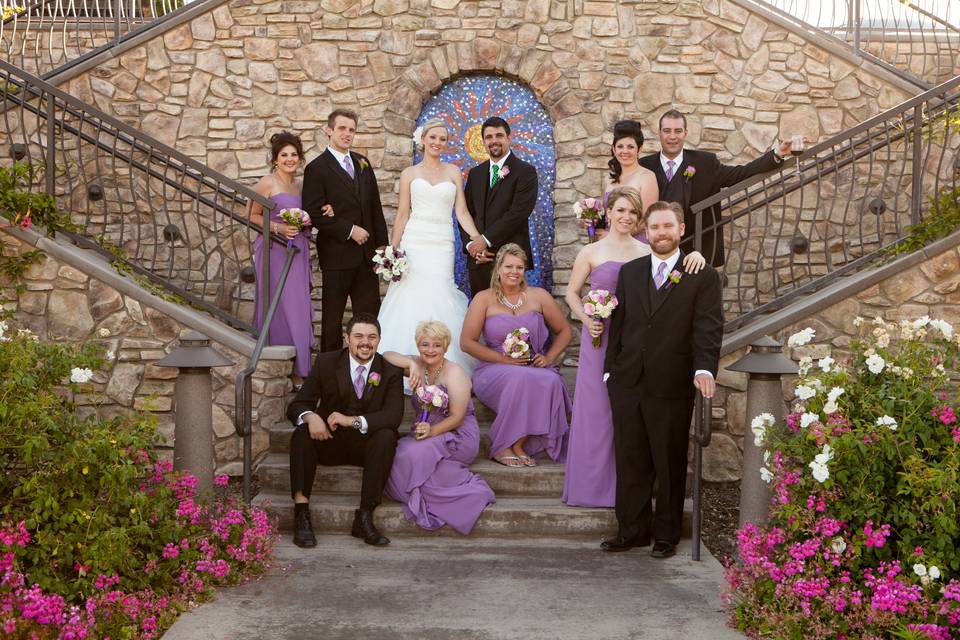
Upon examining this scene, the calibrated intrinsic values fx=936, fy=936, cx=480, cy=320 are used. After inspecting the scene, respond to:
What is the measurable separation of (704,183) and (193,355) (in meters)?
3.57

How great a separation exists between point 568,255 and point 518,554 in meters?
4.38

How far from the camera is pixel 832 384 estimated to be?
13.8 ft

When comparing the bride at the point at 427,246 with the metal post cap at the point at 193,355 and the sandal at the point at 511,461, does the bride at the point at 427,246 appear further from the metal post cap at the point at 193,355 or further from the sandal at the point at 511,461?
A: the metal post cap at the point at 193,355

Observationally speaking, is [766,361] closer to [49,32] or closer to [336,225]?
[336,225]

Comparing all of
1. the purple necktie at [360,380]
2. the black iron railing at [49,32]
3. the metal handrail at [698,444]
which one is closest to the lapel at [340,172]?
the purple necktie at [360,380]

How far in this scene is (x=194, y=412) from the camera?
4.94m

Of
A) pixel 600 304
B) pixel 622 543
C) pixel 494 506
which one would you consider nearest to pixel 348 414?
pixel 494 506

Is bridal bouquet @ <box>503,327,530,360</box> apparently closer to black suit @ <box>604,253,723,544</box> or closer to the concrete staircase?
the concrete staircase

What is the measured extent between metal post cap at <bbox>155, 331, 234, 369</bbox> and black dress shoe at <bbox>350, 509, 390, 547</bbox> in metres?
1.12

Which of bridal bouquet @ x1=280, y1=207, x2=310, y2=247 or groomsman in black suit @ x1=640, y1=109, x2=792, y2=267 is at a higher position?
groomsman in black suit @ x1=640, y1=109, x2=792, y2=267

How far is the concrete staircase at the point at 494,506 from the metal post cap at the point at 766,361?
38.6 inches

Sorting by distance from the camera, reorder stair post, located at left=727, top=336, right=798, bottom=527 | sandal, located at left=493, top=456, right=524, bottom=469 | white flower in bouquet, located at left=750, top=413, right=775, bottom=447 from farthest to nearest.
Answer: sandal, located at left=493, top=456, right=524, bottom=469, stair post, located at left=727, top=336, right=798, bottom=527, white flower in bouquet, located at left=750, top=413, right=775, bottom=447

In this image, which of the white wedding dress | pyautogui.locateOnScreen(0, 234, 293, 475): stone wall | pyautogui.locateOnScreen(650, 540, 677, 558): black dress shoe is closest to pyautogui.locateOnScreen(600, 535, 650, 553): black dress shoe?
pyautogui.locateOnScreen(650, 540, 677, 558): black dress shoe

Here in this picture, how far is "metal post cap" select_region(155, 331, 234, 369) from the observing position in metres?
4.86
